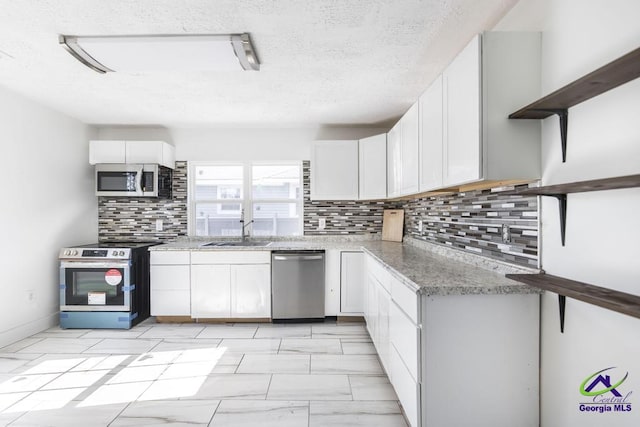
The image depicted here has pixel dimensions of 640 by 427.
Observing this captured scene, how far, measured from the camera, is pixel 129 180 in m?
3.58

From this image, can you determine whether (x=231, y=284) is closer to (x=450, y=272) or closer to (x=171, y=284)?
(x=171, y=284)

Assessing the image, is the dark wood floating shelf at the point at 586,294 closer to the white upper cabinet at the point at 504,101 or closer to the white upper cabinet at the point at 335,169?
the white upper cabinet at the point at 504,101

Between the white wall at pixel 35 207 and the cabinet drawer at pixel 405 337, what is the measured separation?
11.2ft

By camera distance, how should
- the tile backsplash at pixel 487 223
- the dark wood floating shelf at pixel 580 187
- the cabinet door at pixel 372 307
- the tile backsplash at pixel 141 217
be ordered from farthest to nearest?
the tile backsplash at pixel 141 217, the cabinet door at pixel 372 307, the tile backsplash at pixel 487 223, the dark wood floating shelf at pixel 580 187

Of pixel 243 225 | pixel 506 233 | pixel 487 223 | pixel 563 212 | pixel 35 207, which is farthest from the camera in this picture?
pixel 243 225

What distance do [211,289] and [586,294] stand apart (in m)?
3.21

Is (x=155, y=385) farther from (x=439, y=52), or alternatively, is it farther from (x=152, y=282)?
(x=439, y=52)

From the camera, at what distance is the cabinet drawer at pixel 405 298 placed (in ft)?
5.04

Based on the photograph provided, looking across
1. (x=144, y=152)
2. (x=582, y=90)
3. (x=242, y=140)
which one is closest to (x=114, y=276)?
(x=144, y=152)

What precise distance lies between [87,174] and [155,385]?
2902 mm

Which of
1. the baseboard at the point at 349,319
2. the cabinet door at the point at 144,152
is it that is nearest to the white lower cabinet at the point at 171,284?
the cabinet door at the point at 144,152

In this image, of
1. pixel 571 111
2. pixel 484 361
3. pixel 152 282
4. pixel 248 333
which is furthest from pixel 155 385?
pixel 571 111

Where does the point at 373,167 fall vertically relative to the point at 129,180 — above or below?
above

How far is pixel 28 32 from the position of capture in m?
1.88
